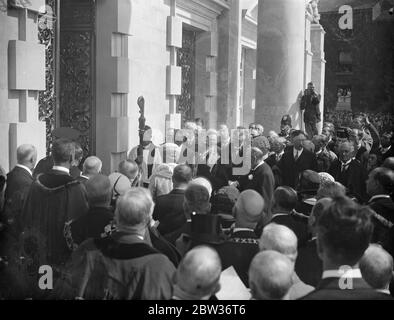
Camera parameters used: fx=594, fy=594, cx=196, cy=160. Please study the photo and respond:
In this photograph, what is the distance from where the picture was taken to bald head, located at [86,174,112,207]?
451cm

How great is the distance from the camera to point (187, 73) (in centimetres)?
1548

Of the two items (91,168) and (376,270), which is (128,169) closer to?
(91,168)

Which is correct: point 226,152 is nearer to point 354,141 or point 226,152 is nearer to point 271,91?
point 354,141

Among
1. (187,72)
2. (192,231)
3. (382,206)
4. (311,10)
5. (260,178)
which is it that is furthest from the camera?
(311,10)

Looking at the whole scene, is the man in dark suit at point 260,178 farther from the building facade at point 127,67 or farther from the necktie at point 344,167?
the building facade at point 127,67

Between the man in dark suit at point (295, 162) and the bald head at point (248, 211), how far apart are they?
4.05 metres

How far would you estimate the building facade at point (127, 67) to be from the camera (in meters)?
7.37

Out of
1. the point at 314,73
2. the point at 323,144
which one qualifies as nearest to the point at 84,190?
the point at 323,144

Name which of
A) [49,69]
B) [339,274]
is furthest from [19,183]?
[49,69]

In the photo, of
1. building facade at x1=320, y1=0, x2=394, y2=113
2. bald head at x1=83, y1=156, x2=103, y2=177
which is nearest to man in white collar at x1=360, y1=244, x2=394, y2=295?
bald head at x1=83, y1=156, x2=103, y2=177

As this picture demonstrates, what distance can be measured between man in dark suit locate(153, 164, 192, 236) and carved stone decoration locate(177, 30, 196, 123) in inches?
377

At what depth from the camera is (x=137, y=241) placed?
3.61 metres

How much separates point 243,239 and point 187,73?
38.1 feet
